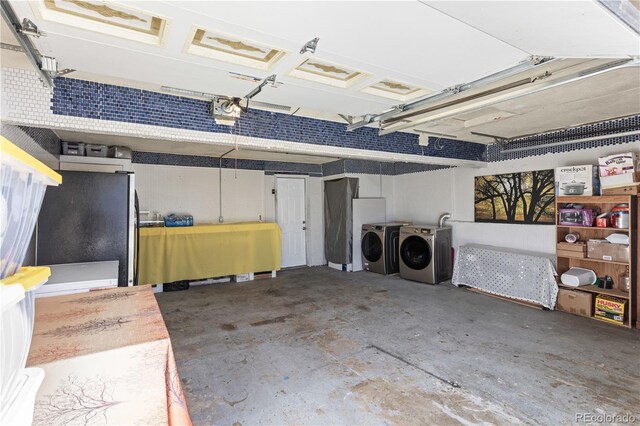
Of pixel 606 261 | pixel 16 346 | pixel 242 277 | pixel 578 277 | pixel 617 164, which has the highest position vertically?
pixel 617 164

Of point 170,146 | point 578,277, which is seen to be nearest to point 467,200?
point 578,277

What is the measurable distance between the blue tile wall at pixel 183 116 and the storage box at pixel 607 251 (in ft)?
8.77

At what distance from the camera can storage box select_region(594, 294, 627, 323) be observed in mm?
3594

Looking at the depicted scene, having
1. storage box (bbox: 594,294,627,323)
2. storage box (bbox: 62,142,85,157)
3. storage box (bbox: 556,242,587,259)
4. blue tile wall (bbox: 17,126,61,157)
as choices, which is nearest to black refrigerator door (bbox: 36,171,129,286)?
blue tile wall (bbox: 17,126,61,157)

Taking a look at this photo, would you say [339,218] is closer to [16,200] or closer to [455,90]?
[455,90]

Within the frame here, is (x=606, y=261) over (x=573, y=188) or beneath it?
beneath

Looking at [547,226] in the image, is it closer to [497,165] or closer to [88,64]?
[497,165]

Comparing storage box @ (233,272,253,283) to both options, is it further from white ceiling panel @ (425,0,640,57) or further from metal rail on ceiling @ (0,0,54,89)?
white ceiling panel @ (425,0,640,57)

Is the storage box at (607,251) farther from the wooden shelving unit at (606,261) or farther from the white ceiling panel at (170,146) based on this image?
the white ceiling panel at (170,146)

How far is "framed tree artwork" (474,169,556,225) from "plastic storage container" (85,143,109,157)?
588 cm

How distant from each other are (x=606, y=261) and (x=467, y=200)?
7.32 feet

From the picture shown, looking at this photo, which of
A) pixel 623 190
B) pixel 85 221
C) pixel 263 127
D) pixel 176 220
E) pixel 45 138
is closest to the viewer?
pixel 85 221

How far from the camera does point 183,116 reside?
2734mm

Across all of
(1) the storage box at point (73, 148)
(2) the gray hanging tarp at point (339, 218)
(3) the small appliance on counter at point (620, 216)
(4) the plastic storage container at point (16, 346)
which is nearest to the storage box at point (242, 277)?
(2) the gray hanging tarp at point (339, 218)
